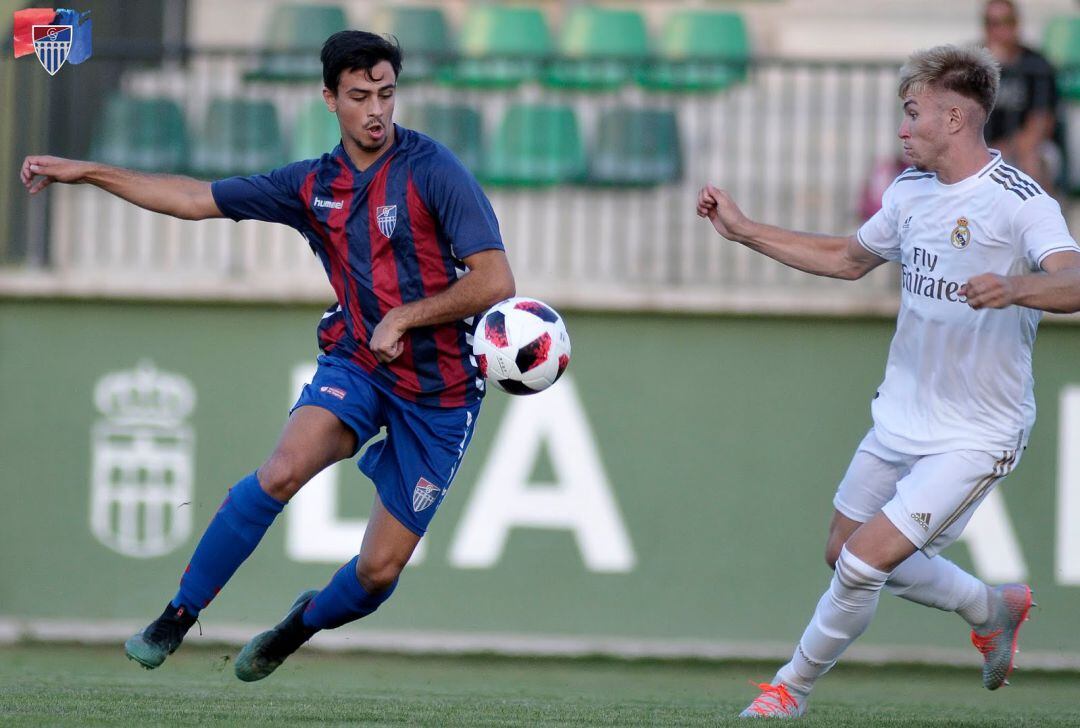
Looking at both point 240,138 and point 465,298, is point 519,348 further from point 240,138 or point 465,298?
point 240,138

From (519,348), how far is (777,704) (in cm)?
167

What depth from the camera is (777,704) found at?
575 centimetres

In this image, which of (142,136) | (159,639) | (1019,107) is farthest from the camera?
(142,136)

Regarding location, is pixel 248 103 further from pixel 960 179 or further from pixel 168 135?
pixel 960 179

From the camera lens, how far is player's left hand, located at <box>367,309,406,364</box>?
17.4 feet

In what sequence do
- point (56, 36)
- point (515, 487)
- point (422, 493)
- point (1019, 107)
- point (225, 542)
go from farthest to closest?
point (1019, 107) < point (515, 487) < point (56, 36) < point (422, 493) < point (225, 542)

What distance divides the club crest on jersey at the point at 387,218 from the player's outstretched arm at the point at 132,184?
2.11 feet

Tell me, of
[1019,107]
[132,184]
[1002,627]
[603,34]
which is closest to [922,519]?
[1002,627]

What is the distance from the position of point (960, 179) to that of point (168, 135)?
5804mm

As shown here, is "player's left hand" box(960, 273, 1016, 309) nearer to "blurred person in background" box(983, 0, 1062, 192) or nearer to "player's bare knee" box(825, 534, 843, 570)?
"player's bare knee" box(825, 534, 843, 570)

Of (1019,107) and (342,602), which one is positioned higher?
(1019,107)

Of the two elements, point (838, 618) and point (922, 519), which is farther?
point (838, 618)

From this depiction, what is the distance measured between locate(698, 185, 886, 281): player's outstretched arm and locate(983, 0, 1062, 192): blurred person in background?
11.7 feet

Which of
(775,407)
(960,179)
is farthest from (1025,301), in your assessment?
(775,407)
